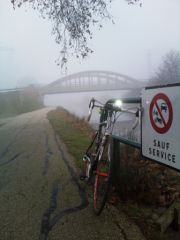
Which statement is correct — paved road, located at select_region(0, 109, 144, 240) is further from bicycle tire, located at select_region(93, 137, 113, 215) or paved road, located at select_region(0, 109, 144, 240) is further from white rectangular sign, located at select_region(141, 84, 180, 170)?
white rectangular sign, located at select_region(141, 84, 180, 170)

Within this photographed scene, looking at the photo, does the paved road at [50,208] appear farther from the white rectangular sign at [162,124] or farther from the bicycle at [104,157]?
the white rectangular sign at [162,124]

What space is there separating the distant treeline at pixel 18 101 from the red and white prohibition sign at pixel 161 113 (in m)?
40.2

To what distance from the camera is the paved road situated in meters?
3.37

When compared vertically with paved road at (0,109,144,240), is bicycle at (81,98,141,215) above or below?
above

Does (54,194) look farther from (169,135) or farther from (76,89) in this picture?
(76,89)

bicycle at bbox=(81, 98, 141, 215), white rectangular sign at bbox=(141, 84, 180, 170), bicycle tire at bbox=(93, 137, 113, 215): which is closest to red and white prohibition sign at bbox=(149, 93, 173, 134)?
white rectangular sign at bbox=(141, 84, 180, 170)

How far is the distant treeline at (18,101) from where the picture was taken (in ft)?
146

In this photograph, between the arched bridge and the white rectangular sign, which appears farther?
the arched bridge

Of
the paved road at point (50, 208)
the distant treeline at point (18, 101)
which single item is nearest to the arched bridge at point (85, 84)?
the distant treeline at point (18, 101)

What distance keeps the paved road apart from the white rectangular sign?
990 mm

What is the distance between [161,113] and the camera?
8.82 feet

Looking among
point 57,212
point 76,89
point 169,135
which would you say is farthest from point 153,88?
point 76,89

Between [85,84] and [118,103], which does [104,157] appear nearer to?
[118,103]

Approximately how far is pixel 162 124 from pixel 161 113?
3.7 inches
